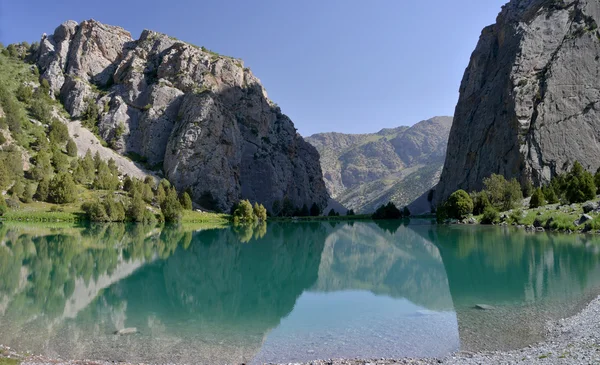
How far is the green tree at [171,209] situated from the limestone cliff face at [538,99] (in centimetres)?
6669

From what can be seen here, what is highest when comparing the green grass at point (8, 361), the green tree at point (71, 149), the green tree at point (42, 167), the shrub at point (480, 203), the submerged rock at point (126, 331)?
the green tree at point (71, 149)

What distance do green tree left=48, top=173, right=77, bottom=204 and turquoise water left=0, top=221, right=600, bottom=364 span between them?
4057 cm

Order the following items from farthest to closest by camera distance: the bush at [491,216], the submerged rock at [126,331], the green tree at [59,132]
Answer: the green tree at [59,132], the bush at [491,216], the submerged rock at [126,331]

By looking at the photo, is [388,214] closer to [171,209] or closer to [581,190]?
[171,209]

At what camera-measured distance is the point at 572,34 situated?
297ft

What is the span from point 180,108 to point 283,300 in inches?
4118

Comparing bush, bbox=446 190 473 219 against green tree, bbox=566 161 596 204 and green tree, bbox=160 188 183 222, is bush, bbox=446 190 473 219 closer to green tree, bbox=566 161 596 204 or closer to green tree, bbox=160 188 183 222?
green tree, bbox=566 161 596 204

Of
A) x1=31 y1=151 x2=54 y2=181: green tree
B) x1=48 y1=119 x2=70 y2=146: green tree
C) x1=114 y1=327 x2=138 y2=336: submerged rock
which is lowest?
x1=114 y1=327 x2=138 y2=336: submerged rock

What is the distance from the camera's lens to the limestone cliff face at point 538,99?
83500 mm

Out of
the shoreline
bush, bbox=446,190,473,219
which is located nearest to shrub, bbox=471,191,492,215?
bush, bbox=446,190,473,219

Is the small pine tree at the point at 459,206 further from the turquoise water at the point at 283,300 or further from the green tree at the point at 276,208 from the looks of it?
the green tree at the point at 276,208

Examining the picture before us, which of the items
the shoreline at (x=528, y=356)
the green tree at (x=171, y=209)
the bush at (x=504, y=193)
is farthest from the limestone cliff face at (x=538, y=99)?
the shoreline at (x=528, y=356)

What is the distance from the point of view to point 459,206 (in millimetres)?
69000

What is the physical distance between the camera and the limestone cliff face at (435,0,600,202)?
8350cm
